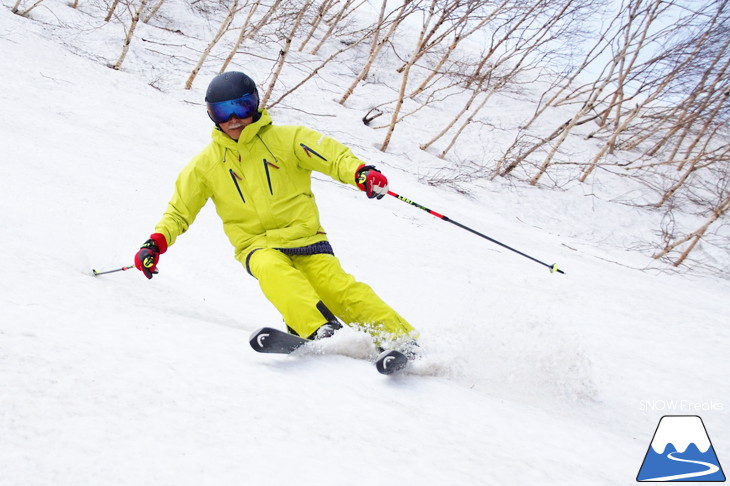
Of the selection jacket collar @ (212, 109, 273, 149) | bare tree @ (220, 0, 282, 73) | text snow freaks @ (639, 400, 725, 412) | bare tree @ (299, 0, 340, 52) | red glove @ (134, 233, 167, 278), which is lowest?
red glove @ (134, 233, 167, 278)

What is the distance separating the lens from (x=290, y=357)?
246 cm

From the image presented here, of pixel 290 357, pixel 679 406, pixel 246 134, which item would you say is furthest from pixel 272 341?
pixel 679 406

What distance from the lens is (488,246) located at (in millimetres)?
7559

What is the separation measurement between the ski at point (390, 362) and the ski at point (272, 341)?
44 cm

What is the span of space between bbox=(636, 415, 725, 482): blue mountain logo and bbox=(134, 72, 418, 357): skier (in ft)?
4.15

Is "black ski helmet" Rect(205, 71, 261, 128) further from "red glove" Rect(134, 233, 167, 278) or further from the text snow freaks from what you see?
the text snow freaks

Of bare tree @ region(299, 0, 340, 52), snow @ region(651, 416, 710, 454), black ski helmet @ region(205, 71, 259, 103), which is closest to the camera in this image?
snow @ region(651, 416, 710, 454)

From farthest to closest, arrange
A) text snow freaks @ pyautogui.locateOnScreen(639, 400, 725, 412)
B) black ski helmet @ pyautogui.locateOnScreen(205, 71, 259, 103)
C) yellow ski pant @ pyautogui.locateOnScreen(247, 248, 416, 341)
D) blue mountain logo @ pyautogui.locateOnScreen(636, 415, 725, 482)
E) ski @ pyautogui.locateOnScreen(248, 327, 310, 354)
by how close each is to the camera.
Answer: text snow freaks @ pyautogui.locateOnScreen(639, 400, 725, 412) < black ski helmet @ pyautogui.locateOnScreen(205, 71, 259, 103) < yellow ski pant @ pyautogui.locateOnScreen(247, 248, 416, 341) < ski @ pyautogui.locateOnScreen(248, 327, 310, 354) < blue mountain logo @ pyautogui.locateOnScreen(636, 415, 725, 482)

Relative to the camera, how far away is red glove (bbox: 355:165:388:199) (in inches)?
116

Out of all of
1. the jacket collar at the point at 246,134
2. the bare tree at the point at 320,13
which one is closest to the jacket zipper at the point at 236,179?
the jacket collar at the point at 246,134

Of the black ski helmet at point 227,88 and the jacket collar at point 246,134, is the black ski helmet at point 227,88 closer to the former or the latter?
the black ski helmet at point 227,88

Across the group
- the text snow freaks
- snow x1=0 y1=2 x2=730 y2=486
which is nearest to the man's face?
snow x1=0 y1=2 x2=730 y2=486

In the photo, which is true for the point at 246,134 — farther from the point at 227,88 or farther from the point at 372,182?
the point at 372,182

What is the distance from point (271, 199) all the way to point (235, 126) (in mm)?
497
